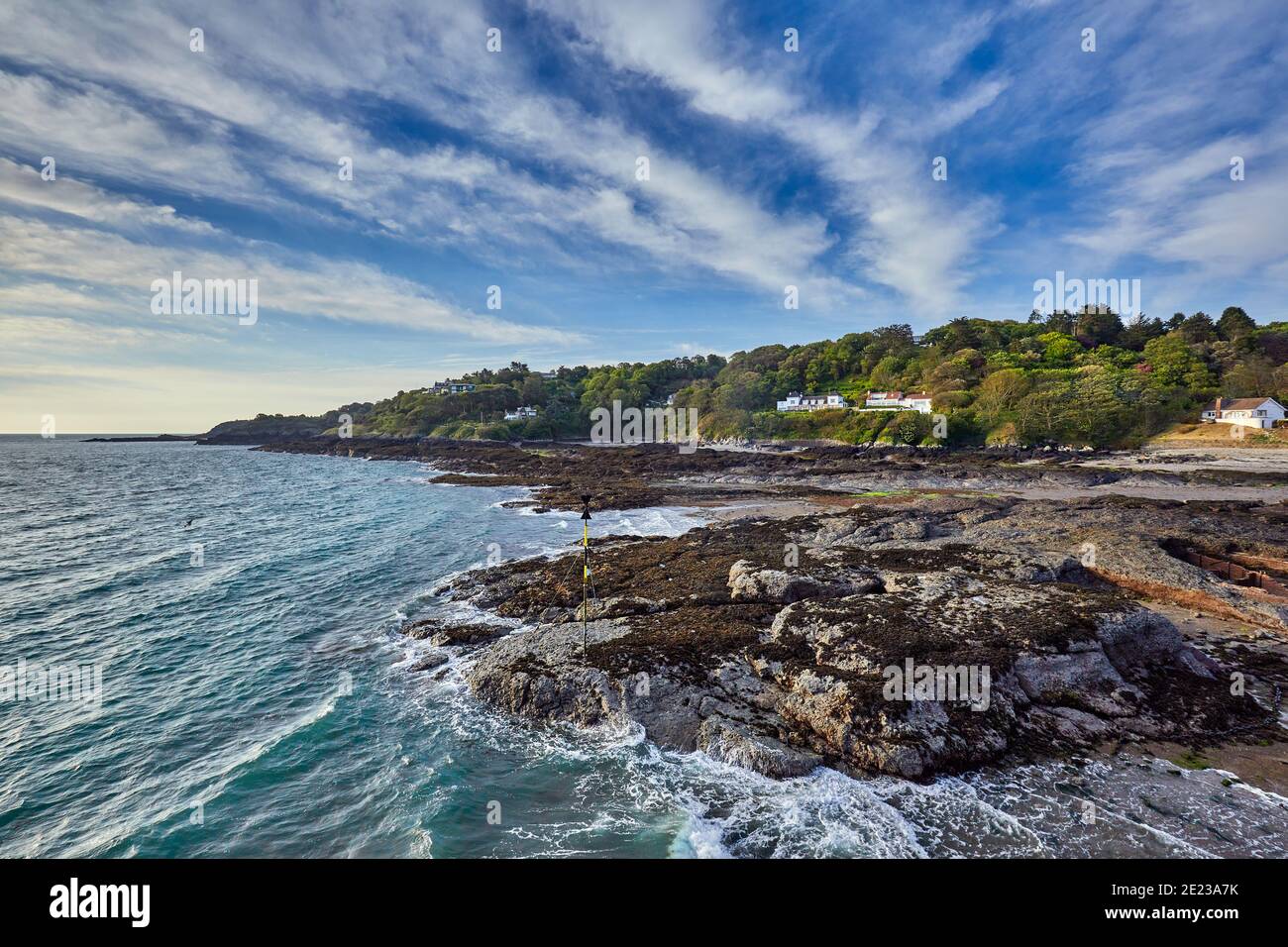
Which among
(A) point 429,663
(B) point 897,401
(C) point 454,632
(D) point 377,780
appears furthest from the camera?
(B) point 897,401

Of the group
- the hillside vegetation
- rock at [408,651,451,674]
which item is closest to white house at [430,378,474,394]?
the hillside vegetation

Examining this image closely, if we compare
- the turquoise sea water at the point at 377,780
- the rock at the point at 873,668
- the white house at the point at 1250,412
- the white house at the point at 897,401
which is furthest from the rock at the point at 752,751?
the white house at the point at 1250,412

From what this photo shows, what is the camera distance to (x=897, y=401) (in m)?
96.0

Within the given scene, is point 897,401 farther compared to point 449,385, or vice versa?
point 449,385

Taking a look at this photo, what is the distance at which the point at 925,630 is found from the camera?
41.5ft

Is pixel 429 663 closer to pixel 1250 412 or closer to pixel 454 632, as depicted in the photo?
pixel 454 632

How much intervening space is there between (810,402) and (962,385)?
2802 cm

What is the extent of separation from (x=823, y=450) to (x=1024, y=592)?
6068 cm

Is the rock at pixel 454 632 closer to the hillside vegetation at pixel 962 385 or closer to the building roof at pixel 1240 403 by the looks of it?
the hillside vegetation at pixel 962 385

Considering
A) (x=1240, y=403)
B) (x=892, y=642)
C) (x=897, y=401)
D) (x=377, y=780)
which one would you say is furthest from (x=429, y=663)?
(x=897, y=401)

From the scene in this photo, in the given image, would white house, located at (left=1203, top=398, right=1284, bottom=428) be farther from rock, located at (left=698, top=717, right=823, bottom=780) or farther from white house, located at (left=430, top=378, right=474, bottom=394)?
white house, located at (left=430, top=378, right=474, bottom=394)

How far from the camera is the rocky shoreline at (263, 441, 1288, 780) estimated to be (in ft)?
34.5

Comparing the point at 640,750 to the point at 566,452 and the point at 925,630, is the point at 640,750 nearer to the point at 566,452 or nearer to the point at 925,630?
the point at 925,630
